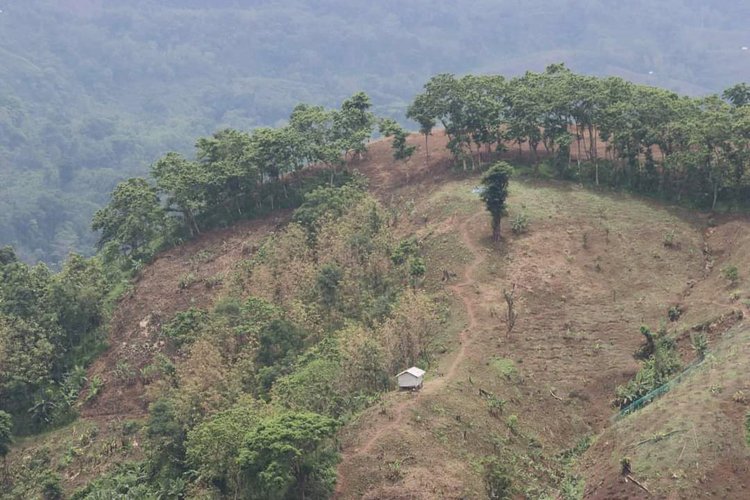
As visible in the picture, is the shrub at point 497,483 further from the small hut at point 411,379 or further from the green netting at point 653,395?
the green netting at point 653,395

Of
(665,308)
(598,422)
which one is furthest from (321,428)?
(665,308)

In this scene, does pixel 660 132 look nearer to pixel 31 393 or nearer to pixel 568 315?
pixel 568 315

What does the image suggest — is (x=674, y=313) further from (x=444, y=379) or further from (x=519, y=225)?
(x=444, y=379)

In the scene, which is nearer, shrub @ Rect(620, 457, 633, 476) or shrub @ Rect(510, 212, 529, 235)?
shrub @ Rect(620, 457, 633, 476)

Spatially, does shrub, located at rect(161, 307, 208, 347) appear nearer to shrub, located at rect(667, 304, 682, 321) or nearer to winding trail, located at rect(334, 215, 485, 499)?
winding trail, located at rect(334, 215, 485, 499)

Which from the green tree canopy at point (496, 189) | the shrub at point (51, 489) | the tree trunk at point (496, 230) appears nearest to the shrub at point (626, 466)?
the tree trunk at point (496, 230)

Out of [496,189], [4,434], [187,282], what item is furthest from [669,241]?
[4,434]

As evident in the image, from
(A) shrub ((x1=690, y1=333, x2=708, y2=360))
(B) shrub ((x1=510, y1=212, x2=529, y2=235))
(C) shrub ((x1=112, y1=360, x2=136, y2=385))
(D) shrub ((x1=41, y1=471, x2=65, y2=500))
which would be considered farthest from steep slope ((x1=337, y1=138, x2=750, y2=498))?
(C) shrub ((x1=112, y1=360, x2=136, y2=385))
